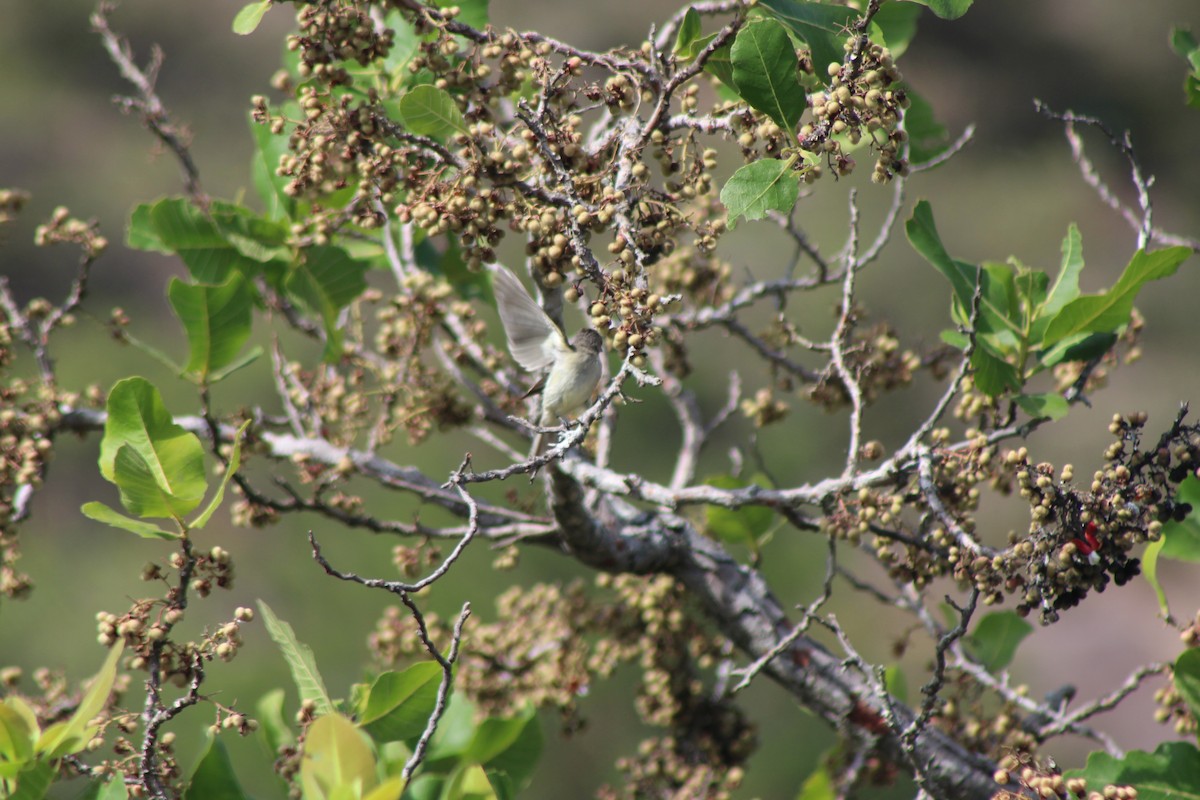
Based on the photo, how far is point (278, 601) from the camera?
7746 millimetres

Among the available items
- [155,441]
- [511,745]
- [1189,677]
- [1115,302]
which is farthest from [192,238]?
[1189,677]

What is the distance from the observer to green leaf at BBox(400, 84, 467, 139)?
1.78 m

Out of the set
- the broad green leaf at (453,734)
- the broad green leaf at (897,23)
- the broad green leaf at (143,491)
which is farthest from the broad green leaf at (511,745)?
the broad green leaf at (897,23)

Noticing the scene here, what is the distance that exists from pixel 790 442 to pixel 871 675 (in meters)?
7.16

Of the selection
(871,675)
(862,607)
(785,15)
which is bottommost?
(871,675)

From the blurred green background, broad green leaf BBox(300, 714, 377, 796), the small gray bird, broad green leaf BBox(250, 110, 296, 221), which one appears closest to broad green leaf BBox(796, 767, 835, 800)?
the small gray bird

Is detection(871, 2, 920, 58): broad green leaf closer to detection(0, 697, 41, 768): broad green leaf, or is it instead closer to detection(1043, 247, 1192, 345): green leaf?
detection(1043, 247, 1192, 345): green leaf

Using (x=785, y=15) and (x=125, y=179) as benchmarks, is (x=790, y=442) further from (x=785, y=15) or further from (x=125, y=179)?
(x=125, y=179)

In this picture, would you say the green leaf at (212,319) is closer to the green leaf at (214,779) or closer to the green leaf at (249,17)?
the green leaf at (249,17)

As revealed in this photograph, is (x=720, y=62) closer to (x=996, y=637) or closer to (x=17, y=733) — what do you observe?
(x=17, y=733)

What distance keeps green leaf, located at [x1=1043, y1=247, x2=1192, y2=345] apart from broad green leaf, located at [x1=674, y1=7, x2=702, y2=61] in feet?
2.86

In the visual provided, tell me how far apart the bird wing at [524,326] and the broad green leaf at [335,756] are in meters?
0.90

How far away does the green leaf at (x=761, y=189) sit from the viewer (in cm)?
158

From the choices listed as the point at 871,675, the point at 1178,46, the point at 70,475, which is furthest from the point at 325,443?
the point at 70,475
